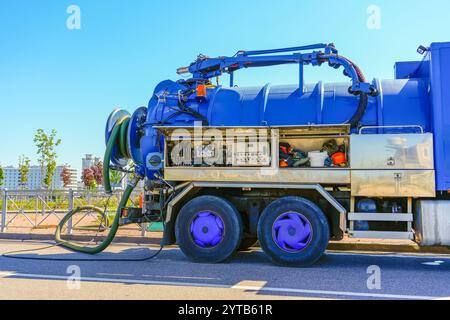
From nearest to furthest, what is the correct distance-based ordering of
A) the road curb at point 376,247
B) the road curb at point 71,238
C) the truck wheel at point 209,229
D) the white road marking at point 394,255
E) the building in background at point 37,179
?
the truck wheel at point 209,229 → the white road marking at point 394,255 → the road curb at point 376,247 → the road curb at point 71,238 → the building in background at point 37,179

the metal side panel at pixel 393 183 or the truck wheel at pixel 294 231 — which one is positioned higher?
the metal side panel at pixel 393 183

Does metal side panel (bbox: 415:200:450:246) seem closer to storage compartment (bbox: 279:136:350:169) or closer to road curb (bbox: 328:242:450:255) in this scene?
storage compartment (bbox: 279:136:350:169)

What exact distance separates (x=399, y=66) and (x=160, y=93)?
465 cm

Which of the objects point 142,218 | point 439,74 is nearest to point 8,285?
point 142,218

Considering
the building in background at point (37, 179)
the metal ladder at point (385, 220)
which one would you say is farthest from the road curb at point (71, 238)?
the building in background at point (37, 179)

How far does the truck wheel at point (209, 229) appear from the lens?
23.6 ft

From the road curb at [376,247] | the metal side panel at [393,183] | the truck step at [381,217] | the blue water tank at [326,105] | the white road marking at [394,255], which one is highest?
the blue water tank at [326,105]

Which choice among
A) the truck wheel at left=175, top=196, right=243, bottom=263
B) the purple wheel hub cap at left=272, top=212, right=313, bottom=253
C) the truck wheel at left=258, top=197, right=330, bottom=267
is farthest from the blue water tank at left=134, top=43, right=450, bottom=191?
the purple wheel hub cap at left=272, top=212, right=313, bottom=253

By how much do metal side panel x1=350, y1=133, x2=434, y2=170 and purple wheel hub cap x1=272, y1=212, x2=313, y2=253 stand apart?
1.24 m

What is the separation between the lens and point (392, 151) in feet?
21.9

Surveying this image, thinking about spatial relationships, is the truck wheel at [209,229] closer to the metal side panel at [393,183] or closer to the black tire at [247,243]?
the black tire at [247,243]

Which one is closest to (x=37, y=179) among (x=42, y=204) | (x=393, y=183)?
(x=42, y=204)

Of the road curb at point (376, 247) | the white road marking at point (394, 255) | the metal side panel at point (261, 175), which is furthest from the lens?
the road curb at point (376, 247)

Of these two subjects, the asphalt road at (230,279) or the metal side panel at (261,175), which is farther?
the metal side panel at (261,175)
